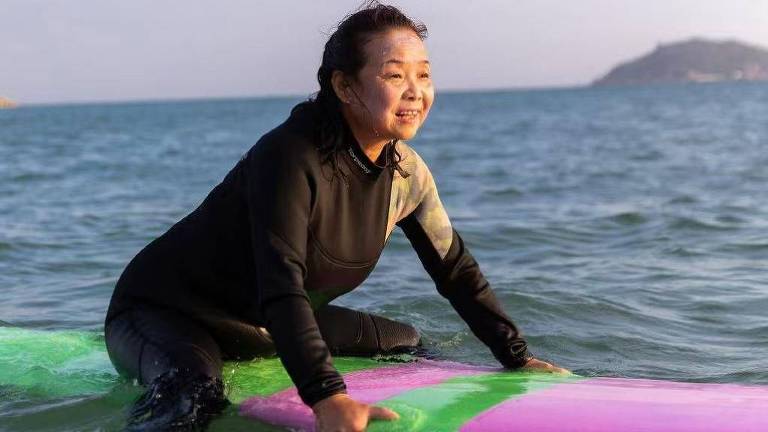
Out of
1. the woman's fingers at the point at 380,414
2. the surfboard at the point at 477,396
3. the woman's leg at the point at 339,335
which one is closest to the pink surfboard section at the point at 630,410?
the surfboard at the point at 477,396

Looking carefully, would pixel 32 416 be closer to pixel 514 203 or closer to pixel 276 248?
pixel 276 248

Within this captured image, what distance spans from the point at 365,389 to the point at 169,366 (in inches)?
25.0

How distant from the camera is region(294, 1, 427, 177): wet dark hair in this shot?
271 centimetres

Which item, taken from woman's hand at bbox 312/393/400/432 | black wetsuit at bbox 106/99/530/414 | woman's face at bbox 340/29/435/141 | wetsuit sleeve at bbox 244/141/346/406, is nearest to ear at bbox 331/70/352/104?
woman's face at bbox 340/29/435/141

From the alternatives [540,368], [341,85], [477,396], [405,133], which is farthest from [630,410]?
[341,85]

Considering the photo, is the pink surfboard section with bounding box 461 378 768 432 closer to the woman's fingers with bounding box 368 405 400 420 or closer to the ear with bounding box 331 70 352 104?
the woman's fingers with bounding box 368 405 400 420

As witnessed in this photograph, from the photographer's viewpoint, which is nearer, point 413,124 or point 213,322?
point 413,124

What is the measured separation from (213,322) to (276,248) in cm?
Answer: 70

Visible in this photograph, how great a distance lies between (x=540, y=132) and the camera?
102 ft

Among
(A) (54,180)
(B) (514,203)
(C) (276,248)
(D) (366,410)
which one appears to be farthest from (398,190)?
(A) (54,180)

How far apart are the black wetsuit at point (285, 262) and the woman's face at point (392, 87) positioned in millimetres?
137

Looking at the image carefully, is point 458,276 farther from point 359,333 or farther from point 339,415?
point 339,415

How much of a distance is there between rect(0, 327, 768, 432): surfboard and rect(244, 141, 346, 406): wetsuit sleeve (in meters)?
0.24

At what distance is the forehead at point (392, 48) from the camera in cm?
269
